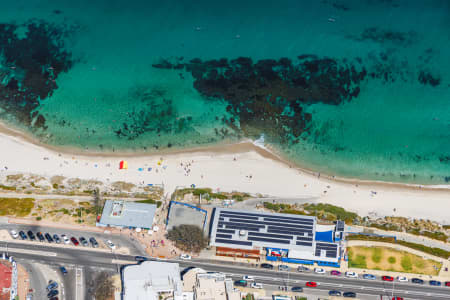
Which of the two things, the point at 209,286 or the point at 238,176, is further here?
the point at 238,176

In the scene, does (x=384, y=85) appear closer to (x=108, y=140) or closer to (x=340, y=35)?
(x=340, y=35)

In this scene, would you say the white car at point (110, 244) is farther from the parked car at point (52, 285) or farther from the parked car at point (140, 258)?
the parked car at point (52, 285)

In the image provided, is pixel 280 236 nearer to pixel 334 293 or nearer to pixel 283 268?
pixel 283 268

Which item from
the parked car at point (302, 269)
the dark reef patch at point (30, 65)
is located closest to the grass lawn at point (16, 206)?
the dark reef patch at point (30, 65)

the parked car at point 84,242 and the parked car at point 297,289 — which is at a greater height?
the parked car at point 84,242

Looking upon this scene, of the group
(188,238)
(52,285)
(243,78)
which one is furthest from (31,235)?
(243,78)

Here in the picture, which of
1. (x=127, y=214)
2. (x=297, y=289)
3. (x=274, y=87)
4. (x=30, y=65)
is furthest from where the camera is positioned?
(x=30, y=65)

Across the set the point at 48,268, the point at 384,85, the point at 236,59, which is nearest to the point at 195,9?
the point at 236,59
